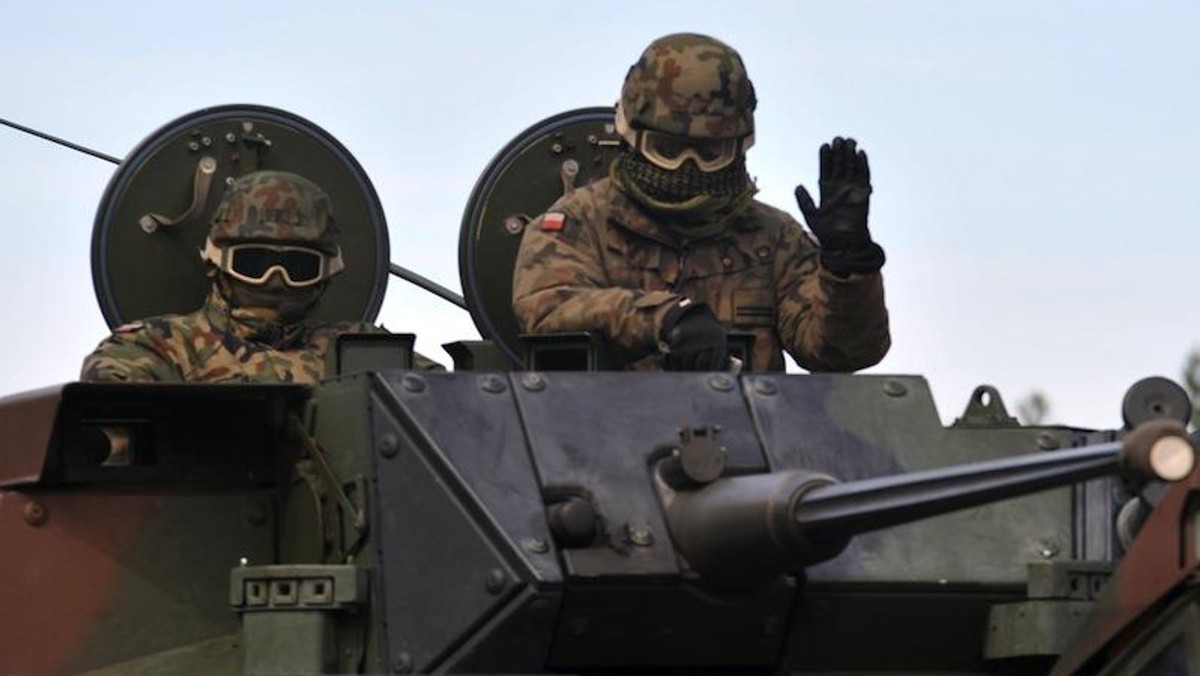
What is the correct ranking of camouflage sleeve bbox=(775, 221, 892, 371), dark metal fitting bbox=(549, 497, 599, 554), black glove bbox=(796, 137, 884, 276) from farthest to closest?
camouflage sleeve bbox=(775, 221, 892, 371) < black glove bbox=(796, 137, 884, 276) < dark metal fitting bbox=(549, 497, 599, 554)

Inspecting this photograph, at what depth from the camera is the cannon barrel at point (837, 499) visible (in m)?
9.43

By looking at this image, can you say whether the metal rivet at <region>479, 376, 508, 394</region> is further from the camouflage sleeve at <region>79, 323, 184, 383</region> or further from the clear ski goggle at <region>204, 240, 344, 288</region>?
the clear ski goggle at <region>204, 240, 344, 288</region>

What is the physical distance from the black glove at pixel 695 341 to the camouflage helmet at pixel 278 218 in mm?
2647

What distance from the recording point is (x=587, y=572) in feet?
35.6

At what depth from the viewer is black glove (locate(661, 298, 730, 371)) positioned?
1212 centimetres

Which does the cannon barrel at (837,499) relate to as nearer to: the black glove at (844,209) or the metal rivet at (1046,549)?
the metal rivet at (1046,549)

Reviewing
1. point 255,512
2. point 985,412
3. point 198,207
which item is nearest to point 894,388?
point 985,412

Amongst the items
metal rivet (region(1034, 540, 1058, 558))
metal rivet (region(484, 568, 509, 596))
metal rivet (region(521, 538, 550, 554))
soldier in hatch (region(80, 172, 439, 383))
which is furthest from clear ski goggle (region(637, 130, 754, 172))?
metal rivet (region(484, 568, 509, 596))

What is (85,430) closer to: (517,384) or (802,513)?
(517,384)

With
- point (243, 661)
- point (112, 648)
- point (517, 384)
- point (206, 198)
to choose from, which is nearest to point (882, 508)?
point (517, 384)

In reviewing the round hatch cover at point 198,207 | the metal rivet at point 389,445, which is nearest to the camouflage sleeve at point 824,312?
the metal rivet at point 389,445

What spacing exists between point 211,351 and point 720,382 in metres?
3.25

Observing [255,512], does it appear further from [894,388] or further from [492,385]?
[894,388]

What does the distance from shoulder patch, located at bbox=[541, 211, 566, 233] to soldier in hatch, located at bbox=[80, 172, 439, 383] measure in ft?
3.35
